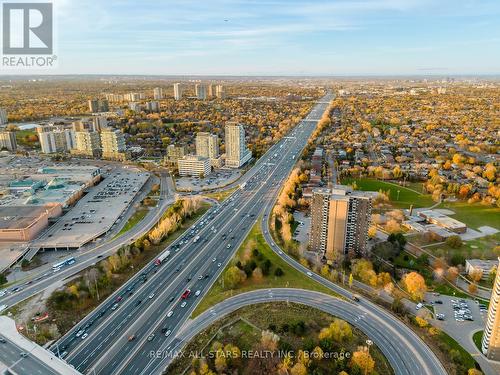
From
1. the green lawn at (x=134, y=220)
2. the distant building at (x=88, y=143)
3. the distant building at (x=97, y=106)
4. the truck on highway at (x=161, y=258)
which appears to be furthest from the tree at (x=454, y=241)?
the distant building at (x=97, y=106)

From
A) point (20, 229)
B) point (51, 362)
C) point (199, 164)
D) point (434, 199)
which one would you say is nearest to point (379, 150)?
point (434, 199)

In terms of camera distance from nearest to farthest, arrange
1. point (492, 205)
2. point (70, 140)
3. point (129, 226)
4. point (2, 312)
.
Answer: point (2, 312), point (129, 226), point (492, 205), point (70, 140)

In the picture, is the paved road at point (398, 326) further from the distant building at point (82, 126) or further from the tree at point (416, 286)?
the distant building at point (82, 126)

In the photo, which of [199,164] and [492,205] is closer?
[492,205]

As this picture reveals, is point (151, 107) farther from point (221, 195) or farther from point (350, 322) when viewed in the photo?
point (350, 322)

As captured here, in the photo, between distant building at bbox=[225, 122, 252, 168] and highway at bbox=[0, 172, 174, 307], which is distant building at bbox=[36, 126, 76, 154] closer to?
distant building at bbox=[225, 122, 252, 168]

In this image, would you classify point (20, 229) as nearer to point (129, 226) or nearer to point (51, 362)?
point (129, 226)

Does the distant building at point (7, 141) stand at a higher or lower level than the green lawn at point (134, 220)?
higher
